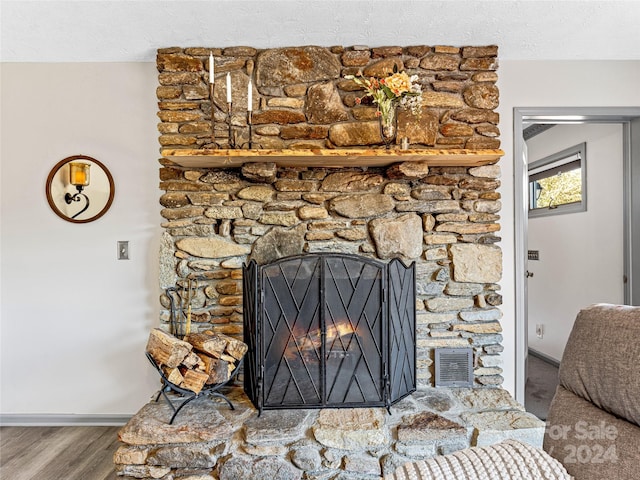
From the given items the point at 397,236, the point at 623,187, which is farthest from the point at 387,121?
the point at 623,187

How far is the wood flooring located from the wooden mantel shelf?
1.71 metres

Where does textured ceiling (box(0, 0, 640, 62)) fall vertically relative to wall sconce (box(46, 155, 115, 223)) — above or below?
above

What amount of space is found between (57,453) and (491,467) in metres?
2.38

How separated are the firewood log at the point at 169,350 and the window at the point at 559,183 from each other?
3183 millimetres

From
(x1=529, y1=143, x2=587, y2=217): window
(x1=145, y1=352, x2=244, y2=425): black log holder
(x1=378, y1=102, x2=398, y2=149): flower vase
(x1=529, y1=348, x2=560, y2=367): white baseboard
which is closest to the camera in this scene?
(x1=145, y1=352, x2=244, y2=425): black log holder

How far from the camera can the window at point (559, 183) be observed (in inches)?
124

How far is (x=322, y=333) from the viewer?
2.00 m

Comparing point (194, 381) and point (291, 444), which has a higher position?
point (194, 381)

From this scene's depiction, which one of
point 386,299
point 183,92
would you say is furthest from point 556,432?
point 183,92

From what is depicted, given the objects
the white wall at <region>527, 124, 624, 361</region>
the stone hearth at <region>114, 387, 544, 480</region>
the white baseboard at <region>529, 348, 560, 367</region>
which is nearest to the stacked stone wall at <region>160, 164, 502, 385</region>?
the stone hearth at <region>114, 387, 544, 480</region>

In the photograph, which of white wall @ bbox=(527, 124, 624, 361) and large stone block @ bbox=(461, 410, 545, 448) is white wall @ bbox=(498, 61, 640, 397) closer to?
white wall @ bbox=(527, 124, 624, 361)

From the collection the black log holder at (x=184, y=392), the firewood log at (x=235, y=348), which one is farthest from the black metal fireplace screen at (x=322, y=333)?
the black log holder at (x=184, y=392)

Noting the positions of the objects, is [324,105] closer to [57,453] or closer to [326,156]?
[326,156]

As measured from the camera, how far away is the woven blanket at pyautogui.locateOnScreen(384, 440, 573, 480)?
0.94 metres
